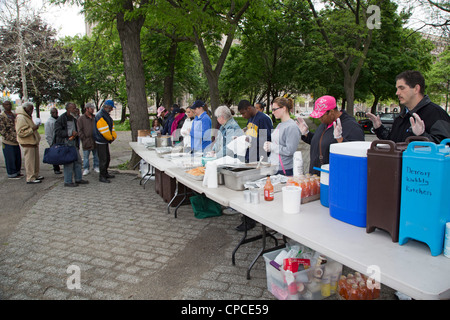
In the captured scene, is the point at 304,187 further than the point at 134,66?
No

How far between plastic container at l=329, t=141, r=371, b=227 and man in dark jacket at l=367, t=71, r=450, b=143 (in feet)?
2.12

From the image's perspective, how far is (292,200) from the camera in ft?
7.96

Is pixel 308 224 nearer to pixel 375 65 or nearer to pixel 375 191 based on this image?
pixel 375 191

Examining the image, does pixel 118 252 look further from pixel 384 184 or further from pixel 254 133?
pixel 384 184

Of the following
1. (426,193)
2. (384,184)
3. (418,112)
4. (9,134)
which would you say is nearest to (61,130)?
(9,134)

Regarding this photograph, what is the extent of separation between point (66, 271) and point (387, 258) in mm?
3160

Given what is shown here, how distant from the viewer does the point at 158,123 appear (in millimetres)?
11305

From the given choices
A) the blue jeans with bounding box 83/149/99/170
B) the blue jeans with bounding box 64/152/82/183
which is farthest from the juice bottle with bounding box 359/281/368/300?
the blue jeans with bounding box 83/149/99/170

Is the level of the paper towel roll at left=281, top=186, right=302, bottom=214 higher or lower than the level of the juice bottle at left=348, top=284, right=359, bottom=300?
higher

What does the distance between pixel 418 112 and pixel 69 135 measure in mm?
7260

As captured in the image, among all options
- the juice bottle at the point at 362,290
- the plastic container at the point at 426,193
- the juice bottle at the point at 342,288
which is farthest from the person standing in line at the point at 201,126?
the plastic container at the point at 426,193

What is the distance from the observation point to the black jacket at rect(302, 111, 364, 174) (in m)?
2.96

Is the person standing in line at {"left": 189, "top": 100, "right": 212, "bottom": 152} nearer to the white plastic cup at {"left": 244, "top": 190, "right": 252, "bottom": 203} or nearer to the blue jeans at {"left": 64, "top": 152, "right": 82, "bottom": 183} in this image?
the blue jeans at {"left": 64, "top": 152, "right": 82, "bottom": 183}

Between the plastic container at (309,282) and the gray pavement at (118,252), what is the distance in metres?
0.27
